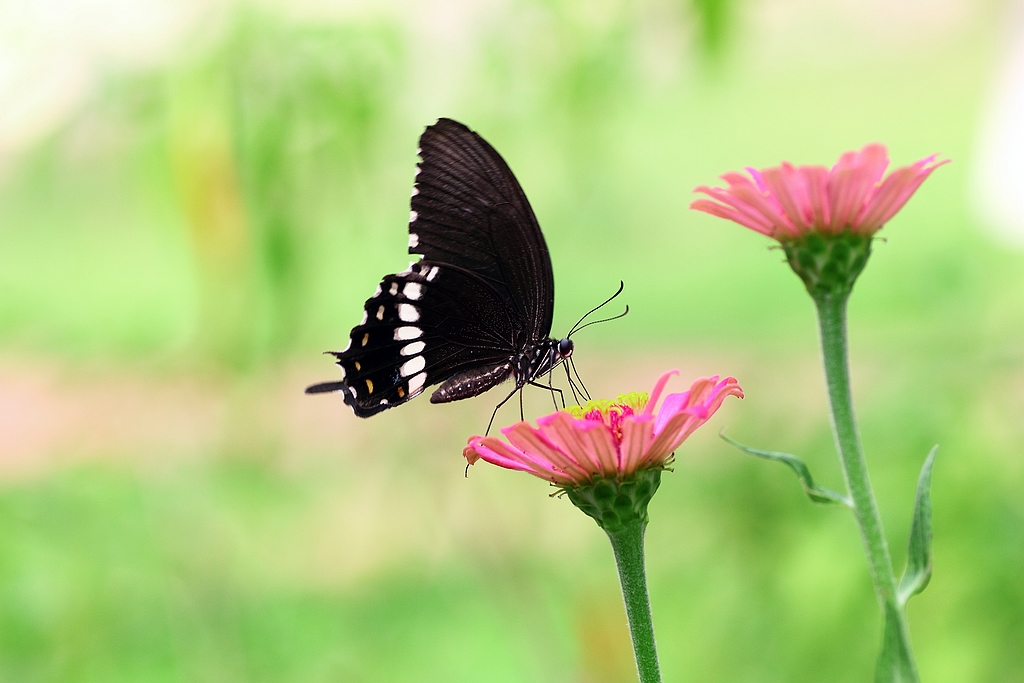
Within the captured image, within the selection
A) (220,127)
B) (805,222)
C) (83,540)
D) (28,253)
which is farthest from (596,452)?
(28,253)

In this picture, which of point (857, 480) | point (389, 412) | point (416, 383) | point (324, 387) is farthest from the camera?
point (389, 412)

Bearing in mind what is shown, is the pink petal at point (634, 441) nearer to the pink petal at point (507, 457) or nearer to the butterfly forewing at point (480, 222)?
the pink petal at point (507, 457)

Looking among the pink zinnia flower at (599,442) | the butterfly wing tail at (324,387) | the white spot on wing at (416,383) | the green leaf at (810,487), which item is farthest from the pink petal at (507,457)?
the white spot on wing at (416,383)

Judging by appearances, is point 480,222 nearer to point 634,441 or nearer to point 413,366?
point 413,366

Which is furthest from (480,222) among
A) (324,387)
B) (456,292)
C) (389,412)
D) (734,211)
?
(389,412)

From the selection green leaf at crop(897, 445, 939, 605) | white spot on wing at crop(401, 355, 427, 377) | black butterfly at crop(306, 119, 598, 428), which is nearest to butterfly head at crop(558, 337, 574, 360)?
black butterfly at crop(306, 119, 598, 428)

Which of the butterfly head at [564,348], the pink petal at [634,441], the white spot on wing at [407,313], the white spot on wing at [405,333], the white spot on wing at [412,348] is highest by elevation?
the white spot on wing at [407,313]
